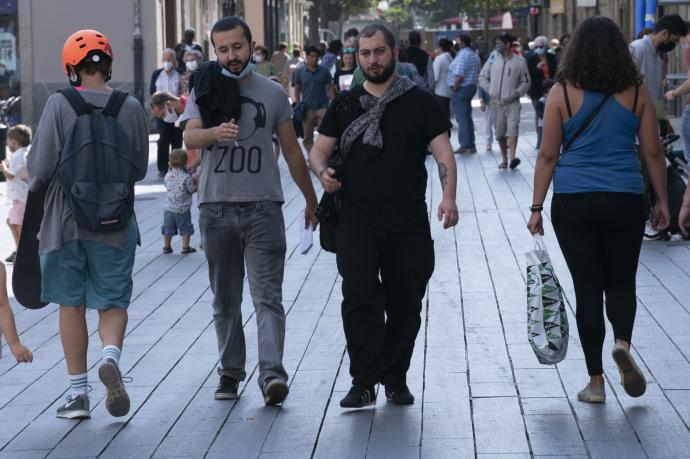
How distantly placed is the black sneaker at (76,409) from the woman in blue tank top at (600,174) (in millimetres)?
2233

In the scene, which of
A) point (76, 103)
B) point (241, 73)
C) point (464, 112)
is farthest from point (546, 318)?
point (464, 112)

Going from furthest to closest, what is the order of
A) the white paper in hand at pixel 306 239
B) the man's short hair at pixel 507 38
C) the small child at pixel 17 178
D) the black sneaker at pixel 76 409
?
1. the man's short hair at pixel 507 38
2. the small child at pixel 17 178
3. the white paper in hand at pixel 306 239
4. the black sneaker at pixel 76 409

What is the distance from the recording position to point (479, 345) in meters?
7.80

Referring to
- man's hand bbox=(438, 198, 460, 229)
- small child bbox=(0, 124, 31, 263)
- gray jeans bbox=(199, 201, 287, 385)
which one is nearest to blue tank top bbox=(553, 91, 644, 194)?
man's hand bbox=(438, 198, 460, 229)

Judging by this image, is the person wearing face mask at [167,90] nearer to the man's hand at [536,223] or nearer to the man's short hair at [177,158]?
the man's short hair at [177,158]

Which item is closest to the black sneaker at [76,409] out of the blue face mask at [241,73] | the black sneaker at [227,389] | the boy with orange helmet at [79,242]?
the boy with orange helmet at [79,242]

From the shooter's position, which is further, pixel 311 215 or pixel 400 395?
pixel 311 215

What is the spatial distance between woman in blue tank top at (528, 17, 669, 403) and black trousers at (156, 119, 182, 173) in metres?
12.5

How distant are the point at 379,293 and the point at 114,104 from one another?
1.46 m

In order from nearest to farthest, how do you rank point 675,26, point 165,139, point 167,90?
point 675,26 → point 165,139 → point 167,90

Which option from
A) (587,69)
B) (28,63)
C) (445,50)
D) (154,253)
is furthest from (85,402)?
(28,63)

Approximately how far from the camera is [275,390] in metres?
6.42

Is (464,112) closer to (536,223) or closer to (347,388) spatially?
(347,388)

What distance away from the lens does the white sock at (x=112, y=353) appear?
6.32 meters
